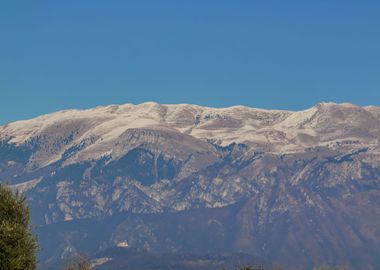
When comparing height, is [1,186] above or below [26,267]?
above

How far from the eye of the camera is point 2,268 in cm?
10375

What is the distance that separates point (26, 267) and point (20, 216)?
10129 mm

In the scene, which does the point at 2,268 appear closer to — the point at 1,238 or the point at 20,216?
the point at 1,238

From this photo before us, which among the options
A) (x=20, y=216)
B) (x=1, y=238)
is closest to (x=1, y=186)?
(x=20, y=216)

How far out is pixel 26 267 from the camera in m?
109

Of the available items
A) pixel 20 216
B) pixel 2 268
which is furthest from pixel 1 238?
pixel 20 216

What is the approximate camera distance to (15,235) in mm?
106625

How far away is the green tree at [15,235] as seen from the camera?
104m

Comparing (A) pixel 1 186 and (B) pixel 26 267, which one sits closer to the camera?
(B) pixel 26 267

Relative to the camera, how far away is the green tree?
104312 mm

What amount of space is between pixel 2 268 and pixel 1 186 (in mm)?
17854

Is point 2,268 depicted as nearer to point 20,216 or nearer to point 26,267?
point 26,267

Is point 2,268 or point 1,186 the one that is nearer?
point 2,268

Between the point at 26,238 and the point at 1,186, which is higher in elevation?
the point at 1,186
